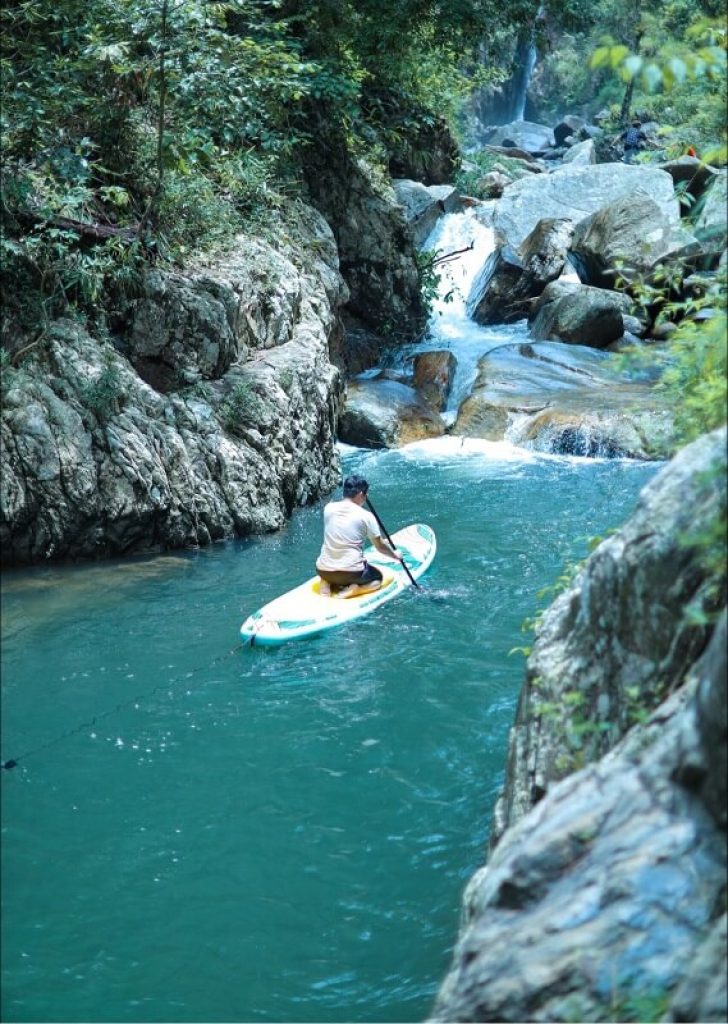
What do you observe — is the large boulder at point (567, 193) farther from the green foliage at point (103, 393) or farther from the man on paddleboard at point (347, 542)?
the man on paddleboard at point (347, 542)

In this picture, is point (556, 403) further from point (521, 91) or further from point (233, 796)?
point (521, 91)

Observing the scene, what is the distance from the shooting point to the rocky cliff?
2.90 metres

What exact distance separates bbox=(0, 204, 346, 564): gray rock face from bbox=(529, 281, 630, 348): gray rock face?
5991 millimetres

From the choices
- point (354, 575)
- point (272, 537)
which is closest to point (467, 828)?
point (354, 575)

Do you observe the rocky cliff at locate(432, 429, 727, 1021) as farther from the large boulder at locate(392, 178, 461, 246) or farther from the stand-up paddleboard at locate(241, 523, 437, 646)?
the large boulder at locate(392, 178, 461, 246)

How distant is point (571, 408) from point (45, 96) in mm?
8074

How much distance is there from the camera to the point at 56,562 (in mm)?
8141

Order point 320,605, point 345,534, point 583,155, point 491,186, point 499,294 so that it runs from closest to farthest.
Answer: point 320,605
point 345,534
point 499,294
point 491,186
point 583,155

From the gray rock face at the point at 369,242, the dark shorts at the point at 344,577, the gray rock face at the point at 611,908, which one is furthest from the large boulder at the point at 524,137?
the gray rock face at the point at 611,908

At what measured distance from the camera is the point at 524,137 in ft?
132

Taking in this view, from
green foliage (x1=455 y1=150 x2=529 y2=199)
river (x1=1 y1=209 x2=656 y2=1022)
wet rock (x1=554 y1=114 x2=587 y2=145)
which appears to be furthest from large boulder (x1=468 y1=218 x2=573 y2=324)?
wet rock (x1=554 y1=114 x2=587 y2=145)

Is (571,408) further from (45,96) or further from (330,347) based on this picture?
(45,96)

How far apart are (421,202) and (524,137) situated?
71.5ft

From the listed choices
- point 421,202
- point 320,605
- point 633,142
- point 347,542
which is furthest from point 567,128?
point 320,605
